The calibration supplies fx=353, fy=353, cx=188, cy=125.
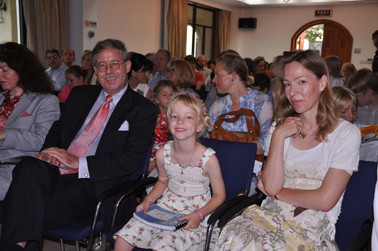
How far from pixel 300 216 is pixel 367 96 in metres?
2.03

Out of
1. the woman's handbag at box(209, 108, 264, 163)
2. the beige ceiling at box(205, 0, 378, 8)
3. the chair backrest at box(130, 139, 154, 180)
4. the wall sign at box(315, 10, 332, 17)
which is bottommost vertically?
the chair backrest at box(130, 139, 154, 180)

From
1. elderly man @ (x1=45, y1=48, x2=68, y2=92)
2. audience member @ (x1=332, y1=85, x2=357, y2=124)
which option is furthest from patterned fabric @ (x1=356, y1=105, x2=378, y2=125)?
elderly man @ (x1=45, y1=48, x2=68, y2=92)

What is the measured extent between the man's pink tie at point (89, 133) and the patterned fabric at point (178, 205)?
1.84 feet

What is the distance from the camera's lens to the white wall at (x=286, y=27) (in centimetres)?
1262

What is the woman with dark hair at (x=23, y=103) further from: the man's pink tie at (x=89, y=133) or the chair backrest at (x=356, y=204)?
the chair backrest at (x=356, y=204)

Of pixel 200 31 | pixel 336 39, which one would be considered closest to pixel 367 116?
pixel 200 31

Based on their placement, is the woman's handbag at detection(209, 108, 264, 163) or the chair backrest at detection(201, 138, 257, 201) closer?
the chair backrest at detection(201, 138, 257, 201)

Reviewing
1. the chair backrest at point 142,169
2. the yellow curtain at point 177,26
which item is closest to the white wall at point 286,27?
the yellow curtain at point 177,26

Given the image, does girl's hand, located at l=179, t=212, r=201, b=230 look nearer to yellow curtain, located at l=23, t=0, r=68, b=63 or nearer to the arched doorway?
yellow curtain, located at l=23, t=0, r=68, b=63

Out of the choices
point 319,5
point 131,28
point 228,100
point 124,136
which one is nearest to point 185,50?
point 131,28

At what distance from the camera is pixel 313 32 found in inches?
562

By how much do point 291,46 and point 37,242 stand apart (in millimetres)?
13522

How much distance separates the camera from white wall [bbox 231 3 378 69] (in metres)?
12.6

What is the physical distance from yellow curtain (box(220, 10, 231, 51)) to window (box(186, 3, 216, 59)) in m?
0.34
